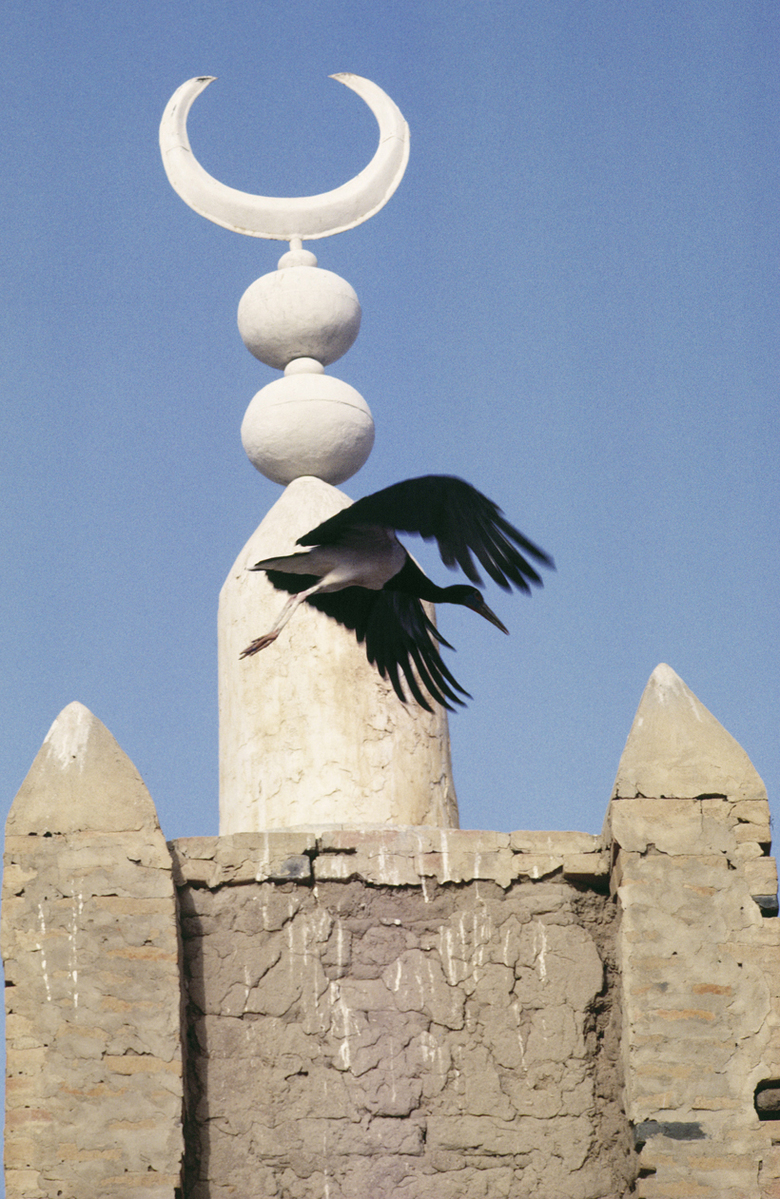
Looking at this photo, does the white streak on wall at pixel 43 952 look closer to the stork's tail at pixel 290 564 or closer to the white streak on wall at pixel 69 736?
the white streak on wall at pixel 69 736

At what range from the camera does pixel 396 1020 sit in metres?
7.84

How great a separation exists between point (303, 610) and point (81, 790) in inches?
69.7

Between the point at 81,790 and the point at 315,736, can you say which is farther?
the point at 315,736

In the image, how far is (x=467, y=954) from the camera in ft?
26.1

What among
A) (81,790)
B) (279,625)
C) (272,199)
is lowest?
(81,790)

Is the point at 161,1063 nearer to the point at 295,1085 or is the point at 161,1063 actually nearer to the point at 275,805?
the point at 295,1085

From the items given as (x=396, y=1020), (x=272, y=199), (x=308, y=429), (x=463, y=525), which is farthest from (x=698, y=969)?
(x=272, y=199)

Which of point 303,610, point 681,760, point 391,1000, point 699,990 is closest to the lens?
point 699,990

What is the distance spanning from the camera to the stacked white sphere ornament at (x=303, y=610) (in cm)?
891

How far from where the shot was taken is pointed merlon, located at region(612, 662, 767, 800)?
7953 millimetres

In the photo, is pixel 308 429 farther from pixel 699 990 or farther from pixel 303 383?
pixel 699 990

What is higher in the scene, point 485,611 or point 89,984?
point 485,611

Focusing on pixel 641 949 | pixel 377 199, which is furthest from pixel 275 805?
pixel 377 199

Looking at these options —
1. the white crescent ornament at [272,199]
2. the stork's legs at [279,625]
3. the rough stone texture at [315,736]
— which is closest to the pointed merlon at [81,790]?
the stork's legs at [279,625]
